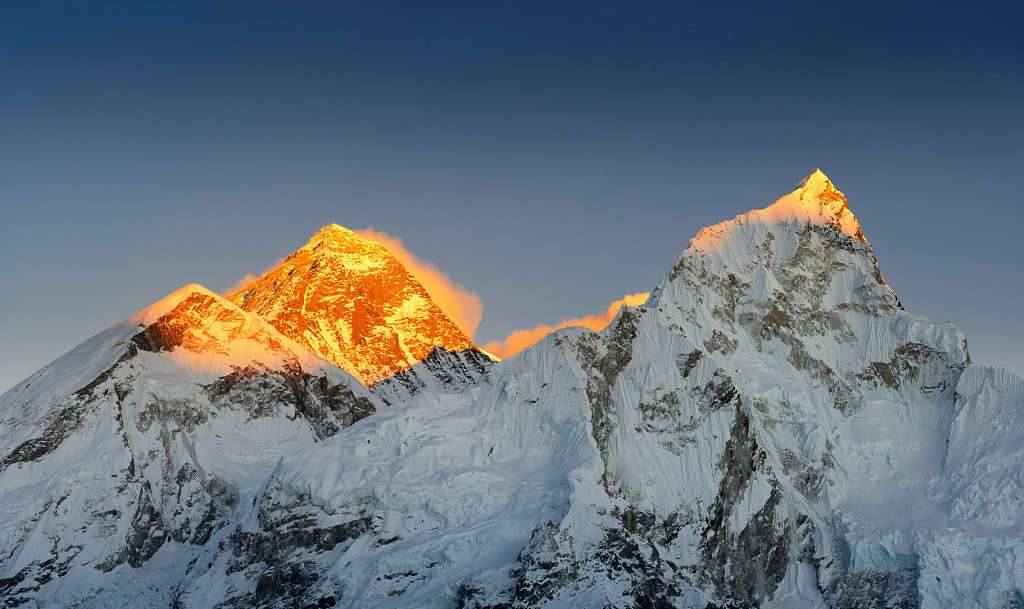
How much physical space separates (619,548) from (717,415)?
97.1 ft

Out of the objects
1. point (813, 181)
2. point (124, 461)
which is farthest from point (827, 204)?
point (124, 461)

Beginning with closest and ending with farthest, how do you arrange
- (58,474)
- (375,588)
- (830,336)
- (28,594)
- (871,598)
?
1. (375,588)
2. (871,598)
3. (28,594)
4. (58,474)
5. (830,336)

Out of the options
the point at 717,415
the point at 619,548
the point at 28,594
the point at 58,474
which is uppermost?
the point at 58,474

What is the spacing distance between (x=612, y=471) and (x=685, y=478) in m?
10.5

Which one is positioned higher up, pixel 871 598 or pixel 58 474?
pixel 58 474

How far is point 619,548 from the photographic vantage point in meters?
139

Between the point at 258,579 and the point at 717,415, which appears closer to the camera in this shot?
the point at 258,579

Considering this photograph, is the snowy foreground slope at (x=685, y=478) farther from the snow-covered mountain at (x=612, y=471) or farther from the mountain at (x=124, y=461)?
the mountain at (x=124, y=461)

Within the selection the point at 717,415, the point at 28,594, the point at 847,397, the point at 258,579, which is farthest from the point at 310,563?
the point at 847,397

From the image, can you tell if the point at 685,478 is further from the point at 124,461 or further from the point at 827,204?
the point at 124,461

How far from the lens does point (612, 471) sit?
151750 mm

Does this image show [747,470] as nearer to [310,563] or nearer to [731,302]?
[731,302]

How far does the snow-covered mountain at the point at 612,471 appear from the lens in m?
141

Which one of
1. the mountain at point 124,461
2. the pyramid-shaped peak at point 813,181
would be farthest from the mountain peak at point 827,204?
the mountain at point 124,461
